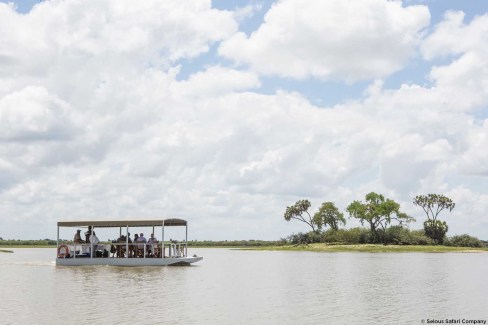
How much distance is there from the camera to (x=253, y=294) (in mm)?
31625

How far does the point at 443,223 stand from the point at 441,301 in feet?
310

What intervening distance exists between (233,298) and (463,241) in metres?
100

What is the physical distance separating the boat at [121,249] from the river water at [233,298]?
4.08 meters

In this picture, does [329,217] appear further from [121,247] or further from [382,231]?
[121,247]

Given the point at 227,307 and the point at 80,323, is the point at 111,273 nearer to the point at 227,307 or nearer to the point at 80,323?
the point at 227,307

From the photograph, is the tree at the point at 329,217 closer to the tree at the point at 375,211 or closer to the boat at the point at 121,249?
the tree at the point at 375,211

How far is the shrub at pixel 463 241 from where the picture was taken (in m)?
118

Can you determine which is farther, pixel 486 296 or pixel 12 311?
pixel 486 296

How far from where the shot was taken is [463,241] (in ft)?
390

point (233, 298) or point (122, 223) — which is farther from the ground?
point (122, 223)

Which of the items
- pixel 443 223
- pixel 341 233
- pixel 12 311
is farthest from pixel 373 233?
pixel 12 311

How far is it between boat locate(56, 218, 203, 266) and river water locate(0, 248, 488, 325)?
13.4ft

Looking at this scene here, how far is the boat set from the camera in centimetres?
4828

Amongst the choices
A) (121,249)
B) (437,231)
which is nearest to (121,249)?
(121,249)
